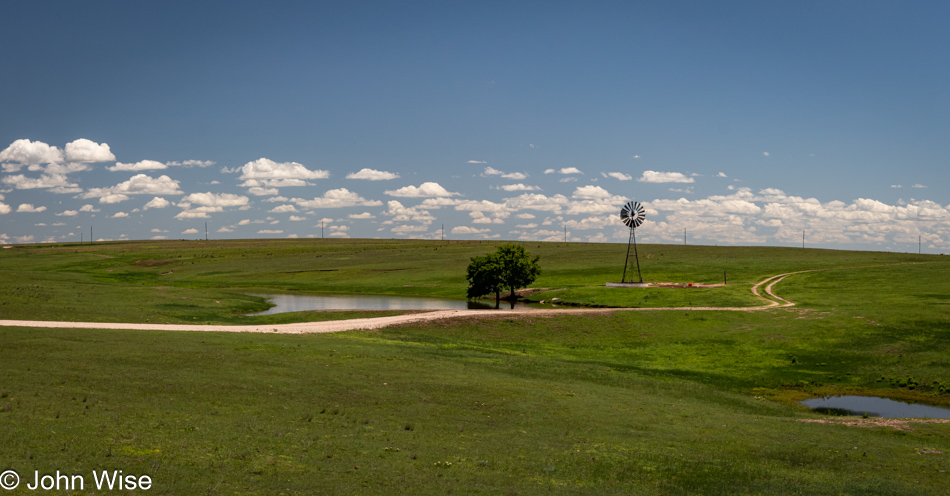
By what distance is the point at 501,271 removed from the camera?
75750 millimetres

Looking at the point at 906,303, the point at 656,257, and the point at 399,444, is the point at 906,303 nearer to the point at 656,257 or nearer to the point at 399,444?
the point at 399,444

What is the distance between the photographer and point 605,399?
29.2 meters

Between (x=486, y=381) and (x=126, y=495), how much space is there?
1924 cm

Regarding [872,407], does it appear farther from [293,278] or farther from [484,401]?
[293,278]

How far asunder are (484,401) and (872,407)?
81.8 ft

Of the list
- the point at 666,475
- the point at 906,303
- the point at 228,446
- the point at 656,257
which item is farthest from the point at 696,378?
the point at 656,257
